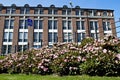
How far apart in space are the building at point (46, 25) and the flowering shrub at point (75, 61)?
1314 inches

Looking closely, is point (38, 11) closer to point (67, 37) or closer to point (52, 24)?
point (52, 24)

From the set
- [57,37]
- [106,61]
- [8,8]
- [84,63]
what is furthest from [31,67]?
[8,8]

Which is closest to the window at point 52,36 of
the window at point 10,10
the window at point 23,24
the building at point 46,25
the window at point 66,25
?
the building at point 46,25

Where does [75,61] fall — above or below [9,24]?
below

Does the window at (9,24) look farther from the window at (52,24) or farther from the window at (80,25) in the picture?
the window at (80,25)

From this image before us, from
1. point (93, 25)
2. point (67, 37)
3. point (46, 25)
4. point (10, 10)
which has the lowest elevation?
point (67, 37)

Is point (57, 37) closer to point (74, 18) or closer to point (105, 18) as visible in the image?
point (74, 18)

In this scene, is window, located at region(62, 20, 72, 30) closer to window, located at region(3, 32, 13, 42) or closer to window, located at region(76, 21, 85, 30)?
window, located at region(76, 21, 85, 30)

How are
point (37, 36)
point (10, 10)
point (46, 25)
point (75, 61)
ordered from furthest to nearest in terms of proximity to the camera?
point (10, 10), point (46, 25), point (37, 36), point (75, 61)

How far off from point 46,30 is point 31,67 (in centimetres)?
3603

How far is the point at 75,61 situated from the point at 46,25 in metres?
37.9

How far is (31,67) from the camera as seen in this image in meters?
10.7

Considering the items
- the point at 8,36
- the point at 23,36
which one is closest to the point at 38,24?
the point at 23,36

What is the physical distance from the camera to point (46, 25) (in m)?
47.1
